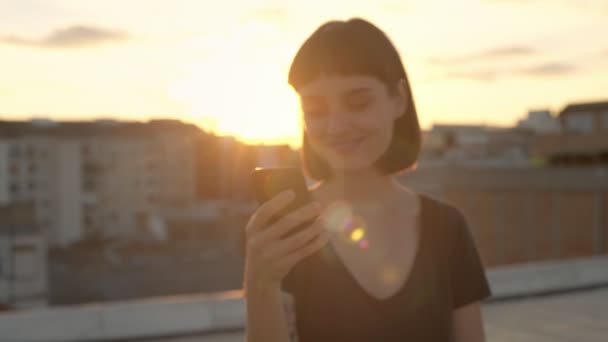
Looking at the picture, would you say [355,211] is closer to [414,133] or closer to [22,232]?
[414,133]

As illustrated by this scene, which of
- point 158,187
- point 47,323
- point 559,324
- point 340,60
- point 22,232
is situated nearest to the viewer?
point 340,60

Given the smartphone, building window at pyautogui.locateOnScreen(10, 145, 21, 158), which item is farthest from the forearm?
building window at pyautogui.locateOnScreen(10, 145, 21, 158)

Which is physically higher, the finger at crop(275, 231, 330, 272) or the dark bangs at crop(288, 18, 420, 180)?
the dark bangs at crop(288, 18, 420, 180)

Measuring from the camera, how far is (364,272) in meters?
2.21

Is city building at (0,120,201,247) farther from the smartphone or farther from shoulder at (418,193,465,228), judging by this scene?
the smartphone

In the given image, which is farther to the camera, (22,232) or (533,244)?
(22,232)

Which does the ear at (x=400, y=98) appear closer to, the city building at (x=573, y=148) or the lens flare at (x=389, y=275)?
the lens flare at (x=389, y=275)

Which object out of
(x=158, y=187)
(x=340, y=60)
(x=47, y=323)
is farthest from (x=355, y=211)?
(x=158, y=187)

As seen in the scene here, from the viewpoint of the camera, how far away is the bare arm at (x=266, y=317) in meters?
2.01

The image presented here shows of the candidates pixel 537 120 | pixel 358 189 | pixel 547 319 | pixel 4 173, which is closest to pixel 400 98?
pixel 358 189

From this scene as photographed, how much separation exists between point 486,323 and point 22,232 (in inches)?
2505

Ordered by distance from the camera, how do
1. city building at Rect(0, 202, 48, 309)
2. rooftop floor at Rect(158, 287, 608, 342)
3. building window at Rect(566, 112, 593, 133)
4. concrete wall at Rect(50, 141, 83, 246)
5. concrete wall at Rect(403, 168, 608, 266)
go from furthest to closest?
concrete wall at Rect(50, 141, 83, 246) < building window at Rect(566, 112, 593, 133) < city building at Rect(0, 202, 48, 309) < concrete wall at Rect(403, 168, 608, 266) < rooftop floor at Rect(158, 287, 608, 342)

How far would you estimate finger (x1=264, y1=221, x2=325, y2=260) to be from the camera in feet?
6.26

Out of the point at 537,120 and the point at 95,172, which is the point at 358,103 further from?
the point at 537,120
